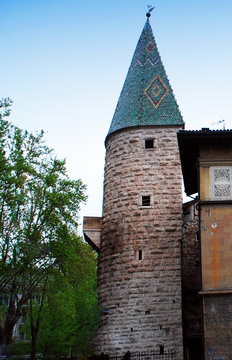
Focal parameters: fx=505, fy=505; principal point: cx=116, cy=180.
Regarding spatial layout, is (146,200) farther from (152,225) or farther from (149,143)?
(149,143)

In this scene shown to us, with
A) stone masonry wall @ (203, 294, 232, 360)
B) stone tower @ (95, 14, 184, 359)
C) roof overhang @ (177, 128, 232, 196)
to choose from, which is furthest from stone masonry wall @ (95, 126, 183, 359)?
stone masonry wall @ (203, 294, 232, 360)

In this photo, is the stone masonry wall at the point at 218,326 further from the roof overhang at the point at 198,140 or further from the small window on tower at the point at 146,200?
the small window on tower at the point at 146,200

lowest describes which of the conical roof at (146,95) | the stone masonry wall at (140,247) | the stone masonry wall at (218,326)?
the stone masonry wall at (218,326)

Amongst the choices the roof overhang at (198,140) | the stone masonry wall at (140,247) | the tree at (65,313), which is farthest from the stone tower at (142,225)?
the roof overhang at (198,140)

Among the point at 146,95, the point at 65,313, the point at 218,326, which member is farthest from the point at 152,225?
the point at 218,326

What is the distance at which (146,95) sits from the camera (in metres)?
24.4

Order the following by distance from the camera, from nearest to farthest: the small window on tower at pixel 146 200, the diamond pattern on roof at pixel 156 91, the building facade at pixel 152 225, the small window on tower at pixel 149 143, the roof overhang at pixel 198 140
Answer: the roof overhang at pixel 198 140 < the building facade at pixel 152 225 < the small window on tower at pixel 146 200 < the small window on tower at pixel 149 143 < the diamond pattern on roof at pixel 156 91

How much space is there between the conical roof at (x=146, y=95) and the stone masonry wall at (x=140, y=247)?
1.84 ft

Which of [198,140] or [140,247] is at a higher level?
[198,140]

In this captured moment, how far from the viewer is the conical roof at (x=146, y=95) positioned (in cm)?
2352

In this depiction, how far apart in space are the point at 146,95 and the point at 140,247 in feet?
25.2

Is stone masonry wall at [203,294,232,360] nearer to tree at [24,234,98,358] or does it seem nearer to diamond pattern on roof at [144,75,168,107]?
tree at [24,234,98,358]

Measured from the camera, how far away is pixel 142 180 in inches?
875

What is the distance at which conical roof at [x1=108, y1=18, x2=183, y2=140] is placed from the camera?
23.5 meters
